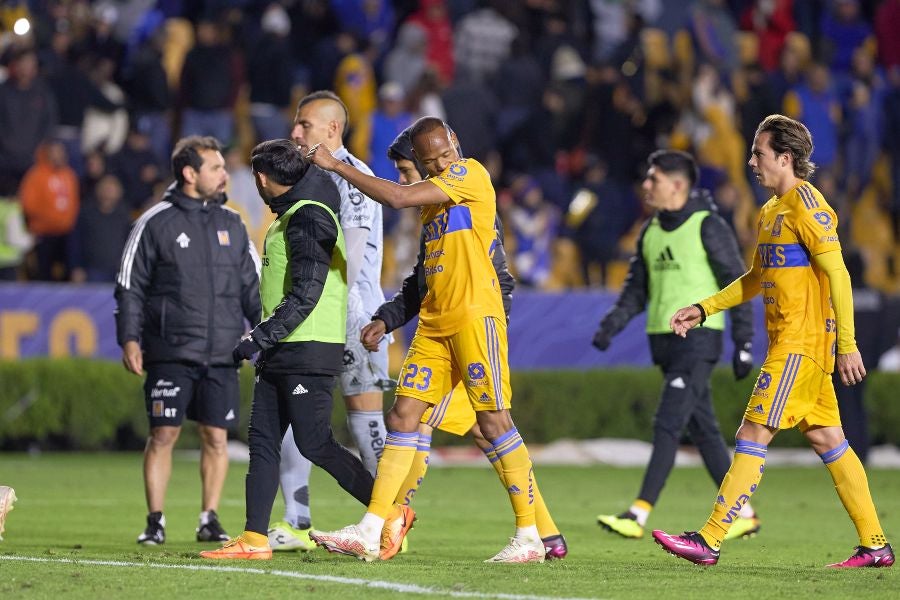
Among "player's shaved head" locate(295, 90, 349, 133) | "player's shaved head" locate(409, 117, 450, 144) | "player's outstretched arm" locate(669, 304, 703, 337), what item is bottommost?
"player's outstretched arm" locate(669, 304, 703, 337)

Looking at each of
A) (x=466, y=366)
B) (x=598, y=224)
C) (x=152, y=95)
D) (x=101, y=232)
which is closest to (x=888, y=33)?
(x=598, y=224)

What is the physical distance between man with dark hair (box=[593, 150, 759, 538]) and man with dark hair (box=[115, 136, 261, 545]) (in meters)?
2.50

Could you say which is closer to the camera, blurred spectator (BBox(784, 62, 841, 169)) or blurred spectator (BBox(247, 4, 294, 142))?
blurred spectator (BBox(247, 4, 294, 142))

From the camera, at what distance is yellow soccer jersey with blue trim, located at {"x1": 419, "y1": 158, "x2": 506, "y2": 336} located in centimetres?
843

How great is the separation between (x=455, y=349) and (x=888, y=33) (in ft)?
61.6

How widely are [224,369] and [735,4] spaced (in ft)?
60.2

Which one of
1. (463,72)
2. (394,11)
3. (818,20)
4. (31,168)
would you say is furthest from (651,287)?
(818,20)

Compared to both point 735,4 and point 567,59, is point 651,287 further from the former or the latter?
point 735,4

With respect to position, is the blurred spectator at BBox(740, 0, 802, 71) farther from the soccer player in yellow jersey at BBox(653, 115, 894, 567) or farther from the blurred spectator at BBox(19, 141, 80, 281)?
the soccer player in yellow jersey at BBox(653, 115, 894, 567)

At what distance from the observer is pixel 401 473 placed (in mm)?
8523

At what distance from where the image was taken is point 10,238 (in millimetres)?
19359

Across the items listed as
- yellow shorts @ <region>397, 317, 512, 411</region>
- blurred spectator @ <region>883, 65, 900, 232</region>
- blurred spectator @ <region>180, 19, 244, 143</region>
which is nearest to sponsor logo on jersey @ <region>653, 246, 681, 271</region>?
yellow shorts @ <region>397, 317, 512, 411</region>

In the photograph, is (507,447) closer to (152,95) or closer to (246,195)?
(246,195)

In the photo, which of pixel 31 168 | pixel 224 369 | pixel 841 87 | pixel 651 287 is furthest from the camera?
pixel 841 87
